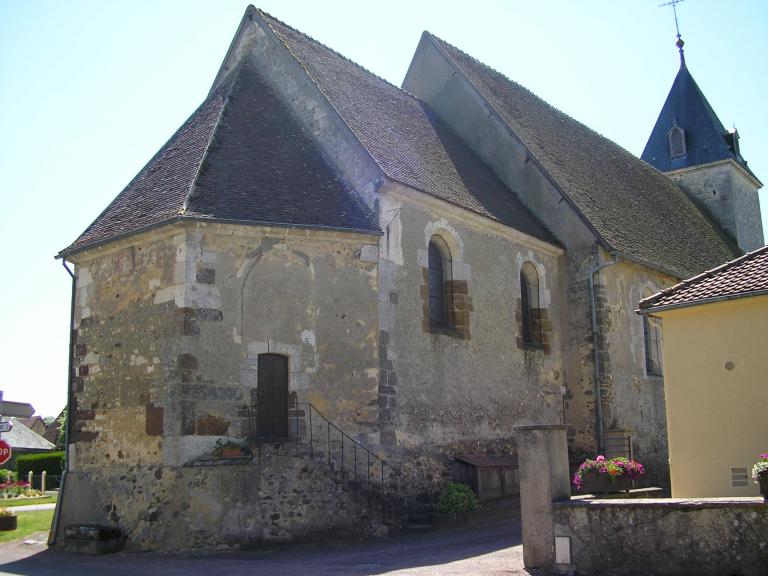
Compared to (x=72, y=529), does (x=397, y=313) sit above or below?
above

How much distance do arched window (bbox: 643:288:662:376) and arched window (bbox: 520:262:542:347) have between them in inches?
145

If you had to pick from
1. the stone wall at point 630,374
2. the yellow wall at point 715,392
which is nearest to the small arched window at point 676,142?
the stone wall at point 630,374

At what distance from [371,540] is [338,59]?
1153cm

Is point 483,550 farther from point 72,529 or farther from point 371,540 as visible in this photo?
point 72,529

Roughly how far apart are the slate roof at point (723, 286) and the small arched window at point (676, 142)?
21.8 m

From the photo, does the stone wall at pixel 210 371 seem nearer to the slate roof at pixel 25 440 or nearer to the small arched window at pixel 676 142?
the small arched window at pixel 676 142

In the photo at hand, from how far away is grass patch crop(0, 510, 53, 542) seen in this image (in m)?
15.4

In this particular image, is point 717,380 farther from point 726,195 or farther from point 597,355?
point 726,195

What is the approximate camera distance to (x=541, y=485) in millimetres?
9633

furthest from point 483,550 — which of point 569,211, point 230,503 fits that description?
point 569,211

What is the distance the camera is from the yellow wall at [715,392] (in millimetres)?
11125

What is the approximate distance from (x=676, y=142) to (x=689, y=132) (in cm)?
66

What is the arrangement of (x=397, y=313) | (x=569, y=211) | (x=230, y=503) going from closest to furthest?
(x=230, y=503), (x=397, y=313), (x=569, y=211)

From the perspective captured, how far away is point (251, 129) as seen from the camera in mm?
15891
